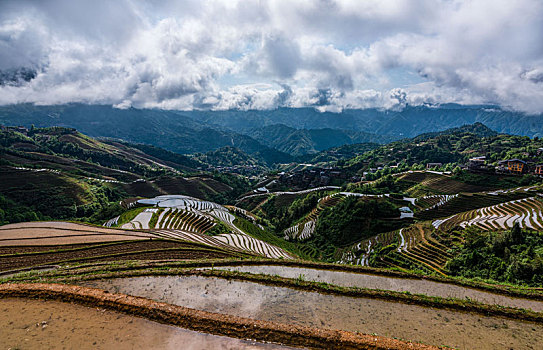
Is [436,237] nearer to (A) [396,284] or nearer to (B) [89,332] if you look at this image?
(A) [396,284]

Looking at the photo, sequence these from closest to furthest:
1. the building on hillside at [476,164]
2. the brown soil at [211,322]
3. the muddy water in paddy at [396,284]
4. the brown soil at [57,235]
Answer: the brown soil at [211,322], the muddy water in paddy at [396,284], the brown soil at [57,235], the building on hillside at [476,164]

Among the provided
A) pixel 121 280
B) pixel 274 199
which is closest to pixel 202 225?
pixel 121 280

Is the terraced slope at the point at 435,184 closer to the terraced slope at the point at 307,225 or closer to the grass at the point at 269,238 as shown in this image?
the terraced slope at the point at 307,225

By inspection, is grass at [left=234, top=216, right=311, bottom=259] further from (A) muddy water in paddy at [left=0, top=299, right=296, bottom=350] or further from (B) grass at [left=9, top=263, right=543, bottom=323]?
(A) muddy water in paddy at [left=0, top=299, right=296, bottom=350]

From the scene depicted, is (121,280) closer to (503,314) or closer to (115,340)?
(115,340)

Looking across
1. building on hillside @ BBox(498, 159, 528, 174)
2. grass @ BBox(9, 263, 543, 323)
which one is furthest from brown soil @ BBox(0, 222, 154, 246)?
building on hillside @ BBox(498, 159, 528, 174)

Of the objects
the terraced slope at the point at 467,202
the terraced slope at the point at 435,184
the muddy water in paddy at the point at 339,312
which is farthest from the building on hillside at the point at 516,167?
the muddy water in paddy at the point at 339,312
